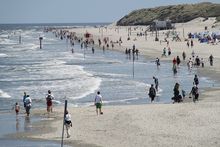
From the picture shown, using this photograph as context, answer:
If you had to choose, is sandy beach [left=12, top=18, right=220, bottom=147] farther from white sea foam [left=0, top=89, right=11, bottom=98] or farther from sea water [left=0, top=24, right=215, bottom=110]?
white sea foam [left=0, top=89, right=11, bottom=98]

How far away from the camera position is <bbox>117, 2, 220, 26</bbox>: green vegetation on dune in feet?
426

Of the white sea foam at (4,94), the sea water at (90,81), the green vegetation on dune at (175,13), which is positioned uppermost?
the green vegetation on dune at (175,13)

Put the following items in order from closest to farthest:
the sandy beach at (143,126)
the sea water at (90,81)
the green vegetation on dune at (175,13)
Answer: the sandy beach at (143,126)
the sea water at (90,81)
the green vegetation on dune at (175,13)

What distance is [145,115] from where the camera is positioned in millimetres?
21781

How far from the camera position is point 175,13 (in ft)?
481

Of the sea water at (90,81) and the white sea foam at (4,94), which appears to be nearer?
the sea water at (90,81)

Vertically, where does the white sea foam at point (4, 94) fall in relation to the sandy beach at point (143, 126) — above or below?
below

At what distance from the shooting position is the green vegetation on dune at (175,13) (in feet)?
426

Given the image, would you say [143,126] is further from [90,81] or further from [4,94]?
[90,81]

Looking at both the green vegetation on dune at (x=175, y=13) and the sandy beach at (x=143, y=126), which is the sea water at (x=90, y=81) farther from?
the green vegetation on dune at (x=175, y=13)

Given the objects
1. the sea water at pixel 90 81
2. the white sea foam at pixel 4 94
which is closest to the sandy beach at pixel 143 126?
the sea water at pixel 90 81

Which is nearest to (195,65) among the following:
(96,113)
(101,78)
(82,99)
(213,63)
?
(213,63)

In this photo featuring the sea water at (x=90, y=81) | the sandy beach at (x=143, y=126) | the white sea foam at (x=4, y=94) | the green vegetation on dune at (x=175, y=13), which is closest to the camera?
the sandy beach at (x=143, y=126)

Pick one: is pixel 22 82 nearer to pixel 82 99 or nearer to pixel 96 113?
pixel 82 99
